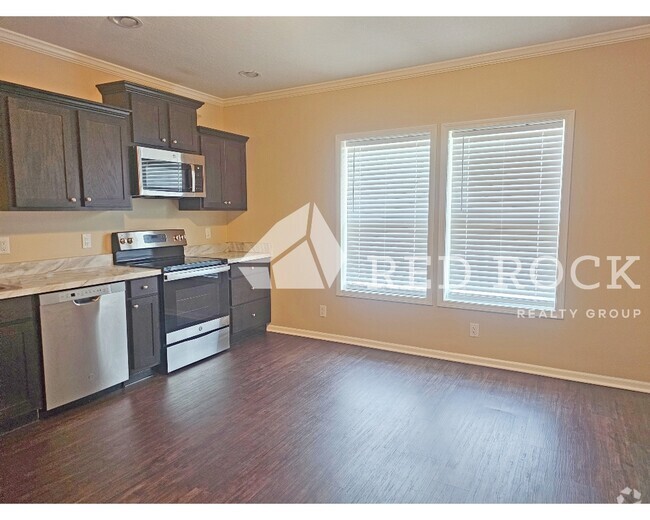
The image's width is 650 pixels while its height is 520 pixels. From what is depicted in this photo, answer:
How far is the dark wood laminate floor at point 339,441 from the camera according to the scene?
220cm

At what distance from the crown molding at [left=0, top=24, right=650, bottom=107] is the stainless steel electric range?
1476 mm

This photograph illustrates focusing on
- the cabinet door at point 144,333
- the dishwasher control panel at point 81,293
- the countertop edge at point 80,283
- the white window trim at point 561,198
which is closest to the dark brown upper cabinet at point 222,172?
the countertop edge at point 80,283

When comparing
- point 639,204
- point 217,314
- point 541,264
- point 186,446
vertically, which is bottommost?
point 186,446

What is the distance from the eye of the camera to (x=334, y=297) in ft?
15.4

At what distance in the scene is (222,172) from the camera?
4.73m

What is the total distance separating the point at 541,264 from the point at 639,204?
81cm

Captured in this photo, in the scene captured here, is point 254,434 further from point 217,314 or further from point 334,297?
point 334,297

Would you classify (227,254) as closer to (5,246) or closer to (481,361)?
(5,246)

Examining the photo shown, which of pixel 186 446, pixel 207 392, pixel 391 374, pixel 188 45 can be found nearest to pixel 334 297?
pixel 391 374

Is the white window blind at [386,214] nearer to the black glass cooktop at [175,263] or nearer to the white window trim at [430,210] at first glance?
the white window trim at [430,210]

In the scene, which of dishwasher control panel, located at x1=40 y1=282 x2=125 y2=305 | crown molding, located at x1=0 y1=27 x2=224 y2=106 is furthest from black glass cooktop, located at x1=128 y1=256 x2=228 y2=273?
crown molding, located at x1=0 y1=27 x2=224 y2=106

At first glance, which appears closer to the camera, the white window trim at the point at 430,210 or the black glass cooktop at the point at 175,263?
the black glass cooktop at the point at 175,263

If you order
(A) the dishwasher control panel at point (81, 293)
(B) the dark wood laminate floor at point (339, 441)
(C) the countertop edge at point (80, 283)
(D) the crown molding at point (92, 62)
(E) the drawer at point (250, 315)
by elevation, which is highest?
(D) the crown molding at point (92, 62)
